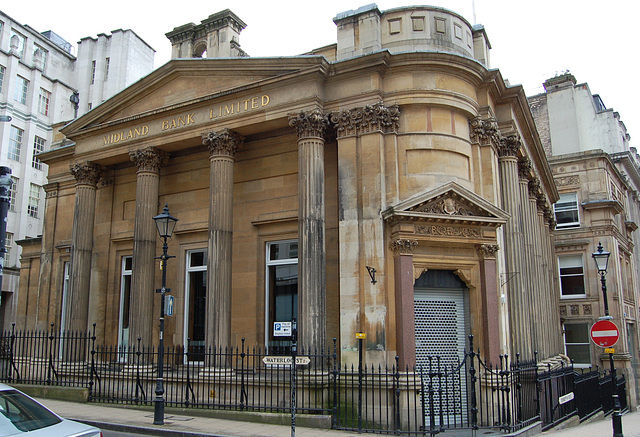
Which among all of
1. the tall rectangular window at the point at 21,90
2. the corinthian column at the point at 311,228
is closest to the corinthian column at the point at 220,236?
the corinthian column at the point at 311,228

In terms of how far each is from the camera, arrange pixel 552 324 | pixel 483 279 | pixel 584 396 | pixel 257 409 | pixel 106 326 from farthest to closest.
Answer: pixel 552 324 < pixel 106 326 < pixel 584 396 < pixel 483 279 < pixel 257 409

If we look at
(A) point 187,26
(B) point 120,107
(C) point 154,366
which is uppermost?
(A) point 187,26

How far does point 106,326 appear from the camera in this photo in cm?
2134

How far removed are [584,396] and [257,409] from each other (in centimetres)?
1260

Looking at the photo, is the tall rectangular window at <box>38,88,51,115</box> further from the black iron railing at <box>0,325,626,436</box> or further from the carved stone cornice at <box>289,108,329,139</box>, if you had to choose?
the carved stone cornice at <box>289,108,329,139</box>

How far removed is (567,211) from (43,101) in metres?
40.0

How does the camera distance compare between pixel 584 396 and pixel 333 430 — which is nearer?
pixel 333 430

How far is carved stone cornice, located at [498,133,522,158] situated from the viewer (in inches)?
761

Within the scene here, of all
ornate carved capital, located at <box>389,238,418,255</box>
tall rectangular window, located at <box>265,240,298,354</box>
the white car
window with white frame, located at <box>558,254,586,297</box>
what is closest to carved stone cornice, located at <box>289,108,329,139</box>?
tall rectangular window, located at <box>265,240,298,354</box>

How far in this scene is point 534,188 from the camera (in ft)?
82.8

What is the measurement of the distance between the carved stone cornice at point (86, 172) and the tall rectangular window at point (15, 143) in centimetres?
2363

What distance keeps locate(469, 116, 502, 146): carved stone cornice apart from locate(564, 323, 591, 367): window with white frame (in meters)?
20.1

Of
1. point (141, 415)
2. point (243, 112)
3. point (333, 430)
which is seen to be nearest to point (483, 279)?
point (333, 430)

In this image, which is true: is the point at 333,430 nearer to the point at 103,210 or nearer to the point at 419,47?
the point at 419,47
